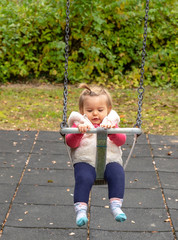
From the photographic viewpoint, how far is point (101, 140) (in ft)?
8.68

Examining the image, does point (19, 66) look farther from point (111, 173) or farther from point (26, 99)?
point (111, 173)

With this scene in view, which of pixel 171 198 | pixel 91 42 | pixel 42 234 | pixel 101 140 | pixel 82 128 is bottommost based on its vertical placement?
pixel 171 198

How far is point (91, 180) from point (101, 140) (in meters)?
0.25

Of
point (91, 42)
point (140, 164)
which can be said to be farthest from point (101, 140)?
point (91, 42)

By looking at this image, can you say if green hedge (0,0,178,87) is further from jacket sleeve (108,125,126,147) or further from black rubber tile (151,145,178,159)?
jacket sleeve (108,125,126,147)

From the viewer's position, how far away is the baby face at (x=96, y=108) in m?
2.78

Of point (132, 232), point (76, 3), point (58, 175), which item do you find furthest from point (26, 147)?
point (76, 3)

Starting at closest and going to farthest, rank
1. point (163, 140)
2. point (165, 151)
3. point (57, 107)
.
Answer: point (165, 151)
point (163, 140)
point (57, 107)

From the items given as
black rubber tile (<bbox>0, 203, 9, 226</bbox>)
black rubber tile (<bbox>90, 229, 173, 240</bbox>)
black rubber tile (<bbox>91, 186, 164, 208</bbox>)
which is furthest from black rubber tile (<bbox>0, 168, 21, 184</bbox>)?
black rubber tile (<bbox>90, 229, 173, 240</bbox>)

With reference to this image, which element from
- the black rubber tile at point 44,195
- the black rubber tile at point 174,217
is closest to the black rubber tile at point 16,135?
the black rubber tile at point 44,195

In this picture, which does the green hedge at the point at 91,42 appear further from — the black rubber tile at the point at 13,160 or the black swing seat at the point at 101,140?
the black swing seat at the point at 101,140

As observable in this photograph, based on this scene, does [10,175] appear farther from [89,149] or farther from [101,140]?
[101,140]

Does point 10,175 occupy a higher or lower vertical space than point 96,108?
lower

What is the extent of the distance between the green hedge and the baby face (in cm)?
558
